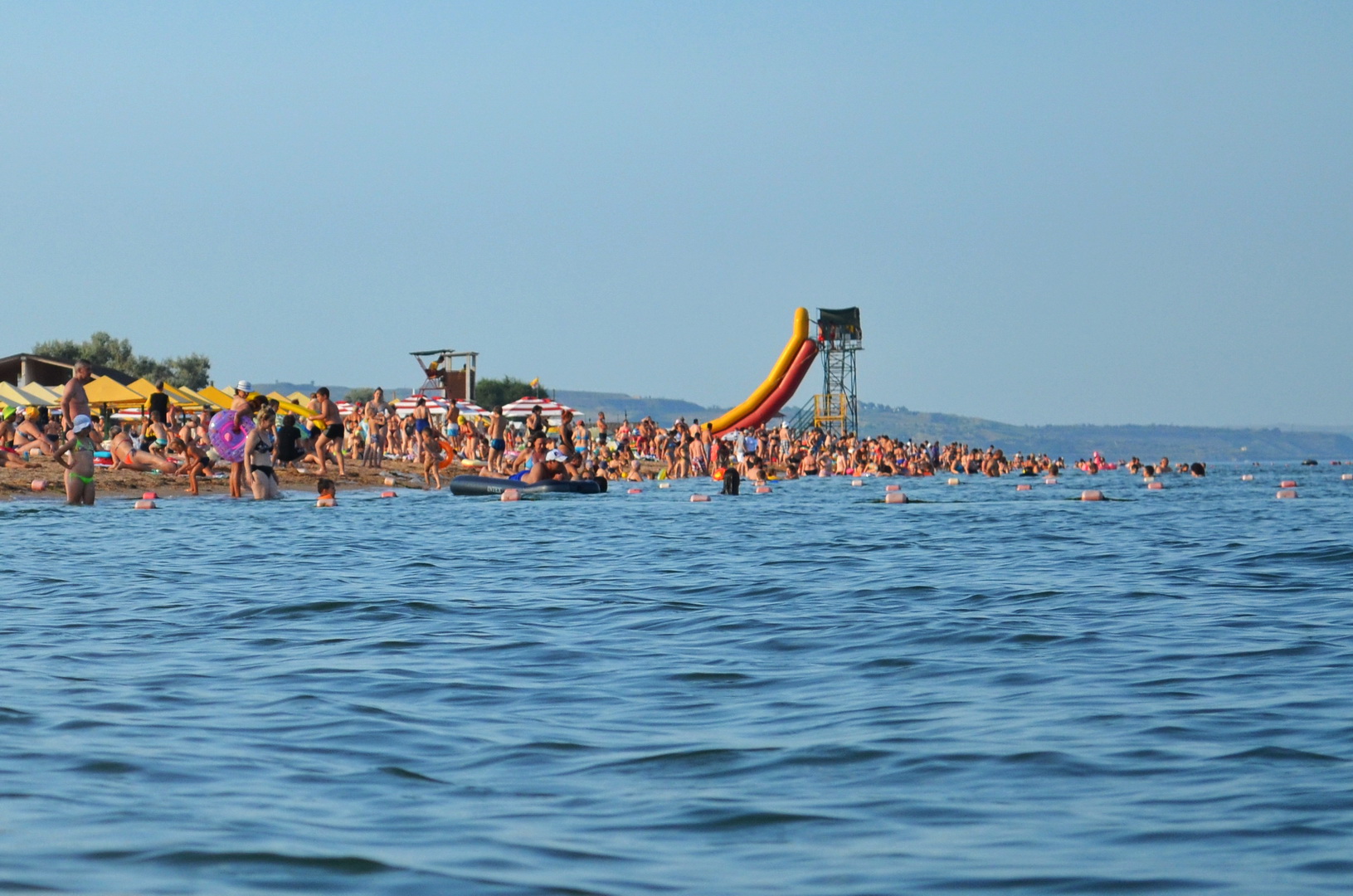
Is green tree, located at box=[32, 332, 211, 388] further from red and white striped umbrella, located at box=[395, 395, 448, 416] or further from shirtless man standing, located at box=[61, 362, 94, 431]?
shirtless man standing, located at box=[61, 362, 94, 431]

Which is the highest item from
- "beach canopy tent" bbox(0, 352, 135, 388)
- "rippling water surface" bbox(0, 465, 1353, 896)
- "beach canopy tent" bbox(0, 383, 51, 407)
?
"beach canopy tent" bbox(0, 352, 135, 388)

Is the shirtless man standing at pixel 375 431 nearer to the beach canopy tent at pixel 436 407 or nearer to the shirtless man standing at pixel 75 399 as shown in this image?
the beach canopy tent at pixel 436 407

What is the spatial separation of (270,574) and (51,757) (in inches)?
266

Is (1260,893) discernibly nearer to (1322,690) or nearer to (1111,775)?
(1111,775)

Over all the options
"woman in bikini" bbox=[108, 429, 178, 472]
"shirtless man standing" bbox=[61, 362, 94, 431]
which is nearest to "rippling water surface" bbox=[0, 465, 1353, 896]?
"shirtless man standing" bbox=[61, 362, 94, 431]

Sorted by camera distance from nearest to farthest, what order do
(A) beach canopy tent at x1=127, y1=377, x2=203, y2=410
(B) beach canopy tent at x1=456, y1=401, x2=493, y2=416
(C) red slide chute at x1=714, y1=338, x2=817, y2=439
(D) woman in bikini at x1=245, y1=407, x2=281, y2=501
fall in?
(D) woman in bikini at x1=245, y1=407, x2=281, y2=501
(A) beach canopy tent at x1=127, y1=377, x2=203, y2=410
(B) beach canopy tent at x1=456, y1=401, x2=493, y2=416
(C) red slide chute at x1=714, y1=338, x2=817, y2=439

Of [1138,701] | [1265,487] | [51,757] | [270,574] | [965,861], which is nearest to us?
[965,861]

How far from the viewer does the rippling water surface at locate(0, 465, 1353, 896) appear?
385 centimetres

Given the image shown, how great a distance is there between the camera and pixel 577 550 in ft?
48.2

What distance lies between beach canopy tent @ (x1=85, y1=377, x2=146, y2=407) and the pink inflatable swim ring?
8171 mm

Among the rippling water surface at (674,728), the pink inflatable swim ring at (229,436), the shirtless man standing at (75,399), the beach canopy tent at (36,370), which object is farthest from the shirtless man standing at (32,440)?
the beach canopy tent at (36,370)

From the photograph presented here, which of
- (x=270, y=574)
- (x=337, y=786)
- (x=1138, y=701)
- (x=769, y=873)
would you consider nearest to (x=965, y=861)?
(x=769, y=873)

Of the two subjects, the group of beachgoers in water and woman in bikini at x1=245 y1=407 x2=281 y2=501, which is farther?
the group of beachgoers in water

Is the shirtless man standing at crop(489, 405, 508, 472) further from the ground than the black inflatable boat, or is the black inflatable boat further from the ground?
the shirtless man standing at crop(489, 405, 508, 472)
